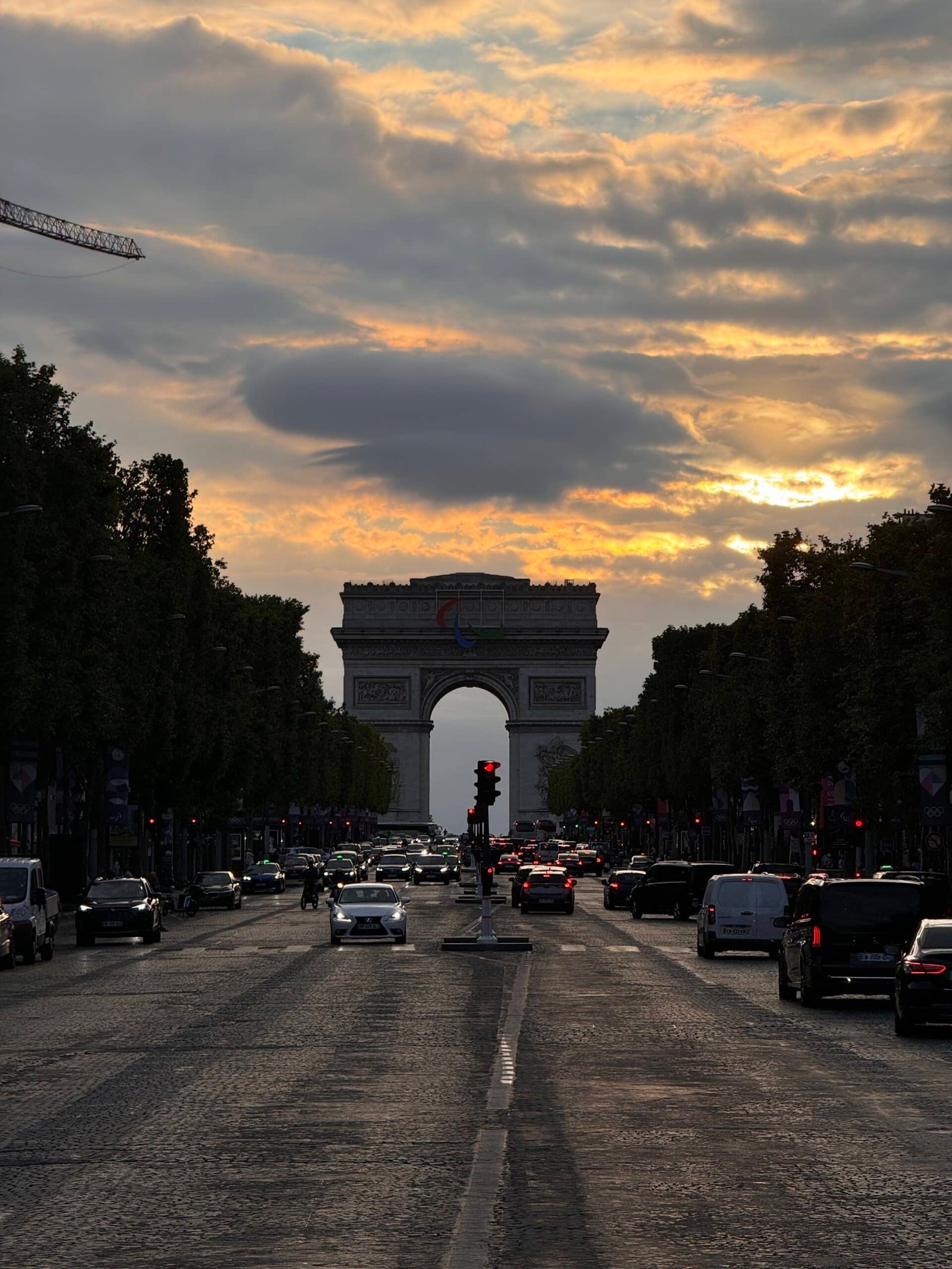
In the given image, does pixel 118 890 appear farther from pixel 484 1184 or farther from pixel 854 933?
pixel 484 1184

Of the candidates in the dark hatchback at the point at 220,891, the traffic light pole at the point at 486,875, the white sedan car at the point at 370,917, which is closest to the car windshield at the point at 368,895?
the white sedan car at the point at 370,917

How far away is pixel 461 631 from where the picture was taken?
177 metres

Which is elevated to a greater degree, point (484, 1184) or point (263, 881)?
point (263, 881)

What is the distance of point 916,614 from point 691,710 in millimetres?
52002

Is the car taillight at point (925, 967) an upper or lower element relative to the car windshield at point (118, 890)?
lower

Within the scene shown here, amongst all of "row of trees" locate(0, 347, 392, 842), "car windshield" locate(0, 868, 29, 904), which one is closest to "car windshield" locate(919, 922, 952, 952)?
"car windshield" locate(0, 868, 29, 904)

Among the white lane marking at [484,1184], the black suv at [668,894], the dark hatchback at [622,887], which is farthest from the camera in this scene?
the dark hatchback at [622,887]

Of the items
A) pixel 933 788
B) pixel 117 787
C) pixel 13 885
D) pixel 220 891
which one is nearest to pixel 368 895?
pixel 13 885

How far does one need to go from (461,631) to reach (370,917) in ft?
434

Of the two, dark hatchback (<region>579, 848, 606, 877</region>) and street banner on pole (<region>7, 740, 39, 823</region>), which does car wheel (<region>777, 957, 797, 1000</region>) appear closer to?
street banner on pole (<region>7, 740, 39, 823</region>)

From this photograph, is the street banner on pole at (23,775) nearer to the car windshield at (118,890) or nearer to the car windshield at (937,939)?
the car windshield at (118,890)

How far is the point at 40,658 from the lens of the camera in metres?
54.0

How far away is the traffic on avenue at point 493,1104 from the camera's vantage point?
33.1 feet

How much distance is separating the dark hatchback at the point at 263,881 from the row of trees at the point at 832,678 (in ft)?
62.0
